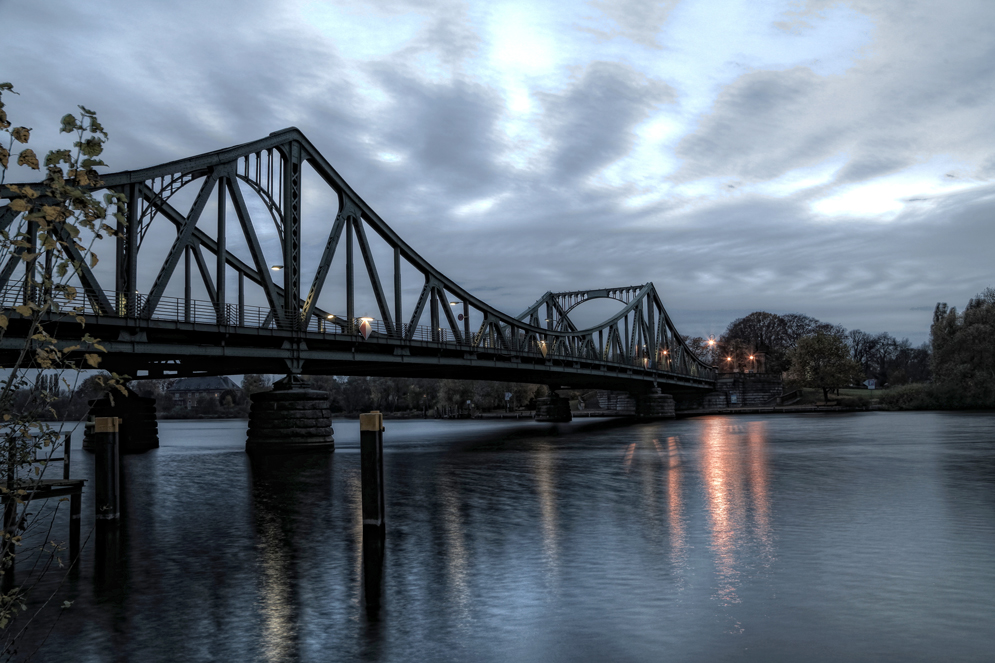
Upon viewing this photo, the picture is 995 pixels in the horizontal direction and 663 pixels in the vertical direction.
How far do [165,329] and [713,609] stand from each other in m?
32.2

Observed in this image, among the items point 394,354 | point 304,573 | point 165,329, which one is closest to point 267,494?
point 304,573

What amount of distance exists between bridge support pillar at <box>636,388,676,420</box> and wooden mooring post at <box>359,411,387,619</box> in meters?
89.6

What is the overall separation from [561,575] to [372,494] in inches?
196

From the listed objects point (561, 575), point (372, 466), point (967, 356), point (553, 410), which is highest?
point (967, 356)

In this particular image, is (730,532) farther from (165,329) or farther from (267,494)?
(165,329)

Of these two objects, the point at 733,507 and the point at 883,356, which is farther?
the point at 883,356

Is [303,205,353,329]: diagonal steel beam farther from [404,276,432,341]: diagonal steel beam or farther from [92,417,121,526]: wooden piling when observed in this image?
[92,417,121,526]: wooden piling

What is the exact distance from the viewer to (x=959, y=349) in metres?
89.4

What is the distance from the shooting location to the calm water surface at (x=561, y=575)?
28.2ft

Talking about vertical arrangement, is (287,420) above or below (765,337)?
below

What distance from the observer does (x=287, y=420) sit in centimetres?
4119

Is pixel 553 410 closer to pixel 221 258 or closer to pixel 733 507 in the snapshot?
pixel 221 258

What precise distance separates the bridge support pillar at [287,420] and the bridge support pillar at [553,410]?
6702 centimetres

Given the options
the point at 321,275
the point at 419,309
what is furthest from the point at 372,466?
the point at 419,309
